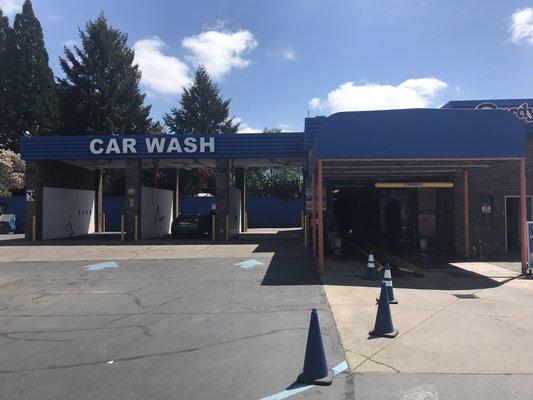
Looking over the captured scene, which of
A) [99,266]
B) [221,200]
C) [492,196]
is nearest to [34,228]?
[221,200]

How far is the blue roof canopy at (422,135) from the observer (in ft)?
40.4

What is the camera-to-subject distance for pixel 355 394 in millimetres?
4934

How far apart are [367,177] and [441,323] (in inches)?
478

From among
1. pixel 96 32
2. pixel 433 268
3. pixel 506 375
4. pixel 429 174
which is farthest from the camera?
pixel 96 32

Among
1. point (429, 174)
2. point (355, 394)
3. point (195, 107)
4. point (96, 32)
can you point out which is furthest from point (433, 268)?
point (195, 107)

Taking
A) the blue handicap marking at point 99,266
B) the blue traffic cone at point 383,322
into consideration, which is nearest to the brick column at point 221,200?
the blue handicap marking at point 99,266

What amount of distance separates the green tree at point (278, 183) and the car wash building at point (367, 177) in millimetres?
7992

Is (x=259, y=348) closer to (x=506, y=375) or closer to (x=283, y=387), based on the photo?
(x=283, y=387)

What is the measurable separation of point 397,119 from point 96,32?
135 ft

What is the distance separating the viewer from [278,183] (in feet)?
128

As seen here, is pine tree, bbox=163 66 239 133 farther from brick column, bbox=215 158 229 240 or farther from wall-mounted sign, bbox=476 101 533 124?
wall-mounted sign, bbox=476 101 533 124

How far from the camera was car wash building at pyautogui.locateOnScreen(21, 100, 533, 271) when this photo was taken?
12367 millimetres

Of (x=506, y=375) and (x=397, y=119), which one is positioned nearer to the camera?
(x=506, y=375)

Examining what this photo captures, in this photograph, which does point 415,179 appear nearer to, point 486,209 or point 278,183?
point 486,209
